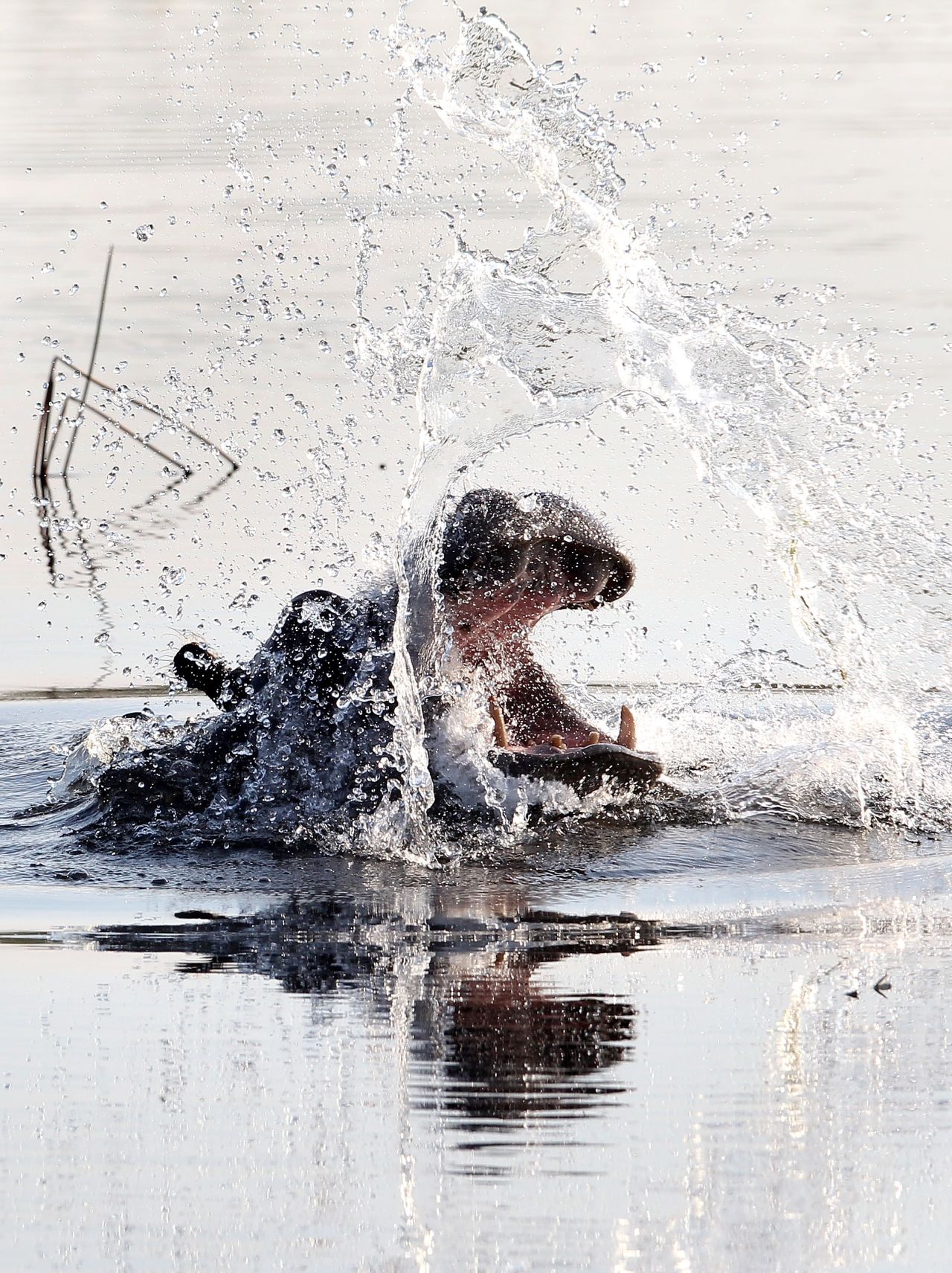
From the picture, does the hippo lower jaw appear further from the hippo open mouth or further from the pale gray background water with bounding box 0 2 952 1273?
the pale gray background water with bounding box 0 2 952 1273

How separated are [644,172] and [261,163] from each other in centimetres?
370

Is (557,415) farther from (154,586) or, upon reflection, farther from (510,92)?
(154,586)

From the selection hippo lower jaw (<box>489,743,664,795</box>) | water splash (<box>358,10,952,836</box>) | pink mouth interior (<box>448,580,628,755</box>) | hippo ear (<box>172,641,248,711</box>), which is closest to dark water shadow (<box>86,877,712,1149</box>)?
hippo lower jaw (<box>489,743,664,795</box>)

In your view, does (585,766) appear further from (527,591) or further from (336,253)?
(336,253)

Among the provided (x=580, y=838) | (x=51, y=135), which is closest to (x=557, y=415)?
(x=580, y=838)

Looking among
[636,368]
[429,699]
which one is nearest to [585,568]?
[429,699]

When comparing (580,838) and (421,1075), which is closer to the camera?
(421,1075)

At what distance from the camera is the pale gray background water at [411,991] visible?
3.15 metres

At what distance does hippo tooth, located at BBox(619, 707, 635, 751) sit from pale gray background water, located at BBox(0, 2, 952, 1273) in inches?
14.3

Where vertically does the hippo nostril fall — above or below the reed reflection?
above

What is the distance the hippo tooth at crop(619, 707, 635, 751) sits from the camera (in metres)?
6.15

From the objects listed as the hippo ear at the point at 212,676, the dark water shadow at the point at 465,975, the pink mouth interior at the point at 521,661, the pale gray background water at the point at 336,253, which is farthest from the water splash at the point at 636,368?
the dark water shadow at the point at 465,975

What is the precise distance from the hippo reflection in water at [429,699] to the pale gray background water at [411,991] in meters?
0.40

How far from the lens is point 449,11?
23.7 meters
